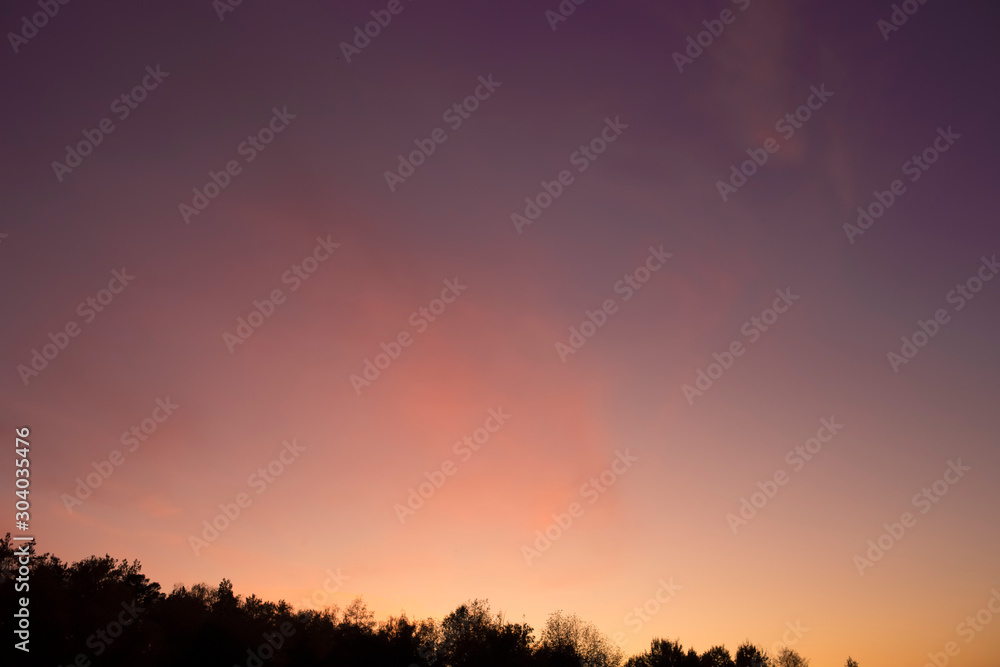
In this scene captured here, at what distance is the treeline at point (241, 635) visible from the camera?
60.5 metres

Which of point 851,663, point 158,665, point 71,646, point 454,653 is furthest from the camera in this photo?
point 851,663

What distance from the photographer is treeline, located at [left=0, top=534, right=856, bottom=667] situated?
6053cm

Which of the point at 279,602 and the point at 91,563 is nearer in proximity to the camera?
the point at 91,563

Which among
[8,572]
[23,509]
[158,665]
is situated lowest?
[158,665]

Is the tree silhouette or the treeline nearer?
the treeline

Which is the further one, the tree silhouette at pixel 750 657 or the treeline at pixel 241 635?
the tree silhouette at pixel 750 657

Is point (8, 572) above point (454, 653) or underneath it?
above

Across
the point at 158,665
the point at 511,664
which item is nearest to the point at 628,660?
the point at 511,664

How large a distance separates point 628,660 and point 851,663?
58206 mm

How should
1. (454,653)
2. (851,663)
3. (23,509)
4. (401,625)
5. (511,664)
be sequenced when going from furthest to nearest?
(851,663), (401,625), (454,653), (511,664), (23,509)

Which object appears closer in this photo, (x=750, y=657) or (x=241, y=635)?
(x=241, y=635)

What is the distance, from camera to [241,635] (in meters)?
87.0

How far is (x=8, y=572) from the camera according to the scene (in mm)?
59281

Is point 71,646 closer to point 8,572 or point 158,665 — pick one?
point 8,572
